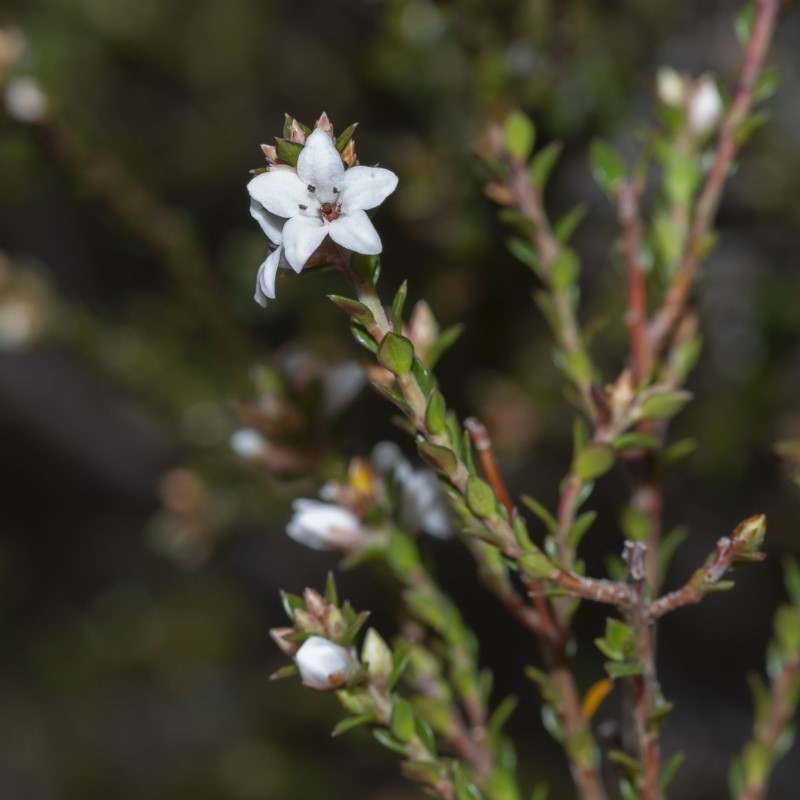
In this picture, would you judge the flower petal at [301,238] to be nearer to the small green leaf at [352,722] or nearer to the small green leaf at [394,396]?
the small green leaf at [394,396]

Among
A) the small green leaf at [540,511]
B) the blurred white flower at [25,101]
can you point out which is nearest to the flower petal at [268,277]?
the small green leaf at [540,511]

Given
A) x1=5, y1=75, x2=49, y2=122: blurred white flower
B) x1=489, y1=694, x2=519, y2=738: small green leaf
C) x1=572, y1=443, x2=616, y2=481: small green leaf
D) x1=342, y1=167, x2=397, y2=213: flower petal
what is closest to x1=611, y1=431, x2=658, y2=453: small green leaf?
x1=572, y1=443, x2=616, y2=481: small green leaf

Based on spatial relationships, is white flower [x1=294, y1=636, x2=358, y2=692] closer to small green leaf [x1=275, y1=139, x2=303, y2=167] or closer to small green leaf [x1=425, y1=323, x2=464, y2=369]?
small green leaf [x1=425, y1=323, x2=464, y2=369]

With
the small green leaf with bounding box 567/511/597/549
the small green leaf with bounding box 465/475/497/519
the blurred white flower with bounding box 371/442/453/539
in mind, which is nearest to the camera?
the small green leaf with bounding box 465/475/497/519

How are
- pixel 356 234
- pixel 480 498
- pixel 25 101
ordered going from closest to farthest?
pixel 356 234
pixel 480 498
pixel 25 101

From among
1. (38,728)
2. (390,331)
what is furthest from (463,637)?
(38,728)

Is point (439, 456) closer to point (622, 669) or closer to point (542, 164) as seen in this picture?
point (622, 669)

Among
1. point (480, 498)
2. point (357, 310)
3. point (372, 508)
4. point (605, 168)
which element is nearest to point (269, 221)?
point (357, 310)
